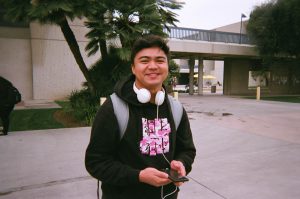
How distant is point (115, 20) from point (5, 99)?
15.7 ft

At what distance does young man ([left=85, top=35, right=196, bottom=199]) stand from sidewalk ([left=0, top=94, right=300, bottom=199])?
2.16 meters

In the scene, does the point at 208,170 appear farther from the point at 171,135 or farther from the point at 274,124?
the point at 274,124

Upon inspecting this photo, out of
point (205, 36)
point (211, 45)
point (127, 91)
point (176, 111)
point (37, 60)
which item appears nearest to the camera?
point (127, 91)

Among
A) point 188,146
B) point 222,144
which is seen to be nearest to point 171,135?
point 188,146

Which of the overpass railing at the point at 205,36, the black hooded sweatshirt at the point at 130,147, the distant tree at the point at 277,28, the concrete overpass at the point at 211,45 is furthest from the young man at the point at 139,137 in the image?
the distant tree at the point at 277,28

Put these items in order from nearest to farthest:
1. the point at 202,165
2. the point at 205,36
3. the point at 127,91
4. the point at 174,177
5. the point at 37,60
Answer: the point at 174,177 < the point at 127,91 < the point at 202,165 < the point at 37,60 < the point at 205,36

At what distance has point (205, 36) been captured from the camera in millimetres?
21828

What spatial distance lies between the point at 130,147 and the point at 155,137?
16cm

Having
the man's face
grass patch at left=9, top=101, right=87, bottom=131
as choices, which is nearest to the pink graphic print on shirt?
the man's face

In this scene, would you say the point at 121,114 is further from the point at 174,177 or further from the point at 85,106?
the point at 85,106

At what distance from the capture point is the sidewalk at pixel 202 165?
12.0 ft

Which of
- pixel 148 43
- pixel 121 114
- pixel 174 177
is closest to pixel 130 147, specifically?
pixel 121 114

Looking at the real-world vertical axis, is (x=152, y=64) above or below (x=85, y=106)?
above

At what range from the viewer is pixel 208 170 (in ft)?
14.9
